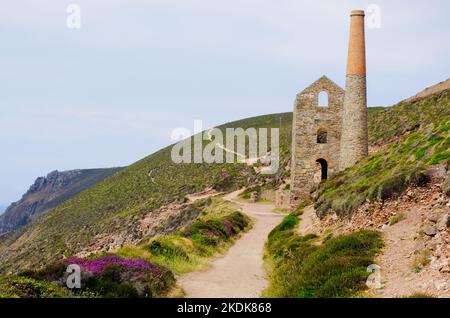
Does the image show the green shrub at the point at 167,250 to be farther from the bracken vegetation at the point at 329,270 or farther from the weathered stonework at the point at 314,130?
the weathered stonework at the point at 314,130

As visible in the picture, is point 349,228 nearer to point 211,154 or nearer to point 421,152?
point 421,152

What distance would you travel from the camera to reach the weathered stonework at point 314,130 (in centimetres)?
3481

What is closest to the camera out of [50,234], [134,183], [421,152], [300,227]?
[421,152]

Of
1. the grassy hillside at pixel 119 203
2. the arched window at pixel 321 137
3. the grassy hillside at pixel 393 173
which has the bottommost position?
the grassy hillside at pixel 119 203

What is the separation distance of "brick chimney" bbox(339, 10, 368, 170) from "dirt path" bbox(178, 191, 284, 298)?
987 cm

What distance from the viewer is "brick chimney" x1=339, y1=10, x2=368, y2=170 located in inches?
1219

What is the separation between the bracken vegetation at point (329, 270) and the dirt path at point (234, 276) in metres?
Result: 0.62

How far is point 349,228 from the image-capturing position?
16703 mm

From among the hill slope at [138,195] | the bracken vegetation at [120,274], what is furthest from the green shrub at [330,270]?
the hill slope at [138,195]

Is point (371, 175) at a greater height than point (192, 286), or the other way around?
point (371, 175)

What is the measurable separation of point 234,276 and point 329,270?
407 centimetres

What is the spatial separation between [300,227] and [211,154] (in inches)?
2892

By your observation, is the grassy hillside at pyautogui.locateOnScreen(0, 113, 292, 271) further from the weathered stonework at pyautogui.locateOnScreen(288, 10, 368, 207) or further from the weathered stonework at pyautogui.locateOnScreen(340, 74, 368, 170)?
the weathered stonework at pyautogui.locateOnScreen(340, 74, 368, 170)
